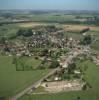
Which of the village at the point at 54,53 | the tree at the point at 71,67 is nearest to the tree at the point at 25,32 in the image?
the village at the point at 54,53

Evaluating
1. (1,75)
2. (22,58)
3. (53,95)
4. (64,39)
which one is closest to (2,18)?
(64,39)

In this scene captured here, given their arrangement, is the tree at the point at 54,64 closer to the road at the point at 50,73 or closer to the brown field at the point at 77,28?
the road at the point at 50,73

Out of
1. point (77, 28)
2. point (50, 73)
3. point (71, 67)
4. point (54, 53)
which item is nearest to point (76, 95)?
point (50, 73)

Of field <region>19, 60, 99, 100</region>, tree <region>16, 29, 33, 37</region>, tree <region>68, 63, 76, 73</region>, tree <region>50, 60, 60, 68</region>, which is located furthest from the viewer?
tree <region>16, 29, 33, 37</region>

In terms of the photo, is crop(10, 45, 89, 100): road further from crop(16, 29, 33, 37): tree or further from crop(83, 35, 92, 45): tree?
crop(16, 29, 33, 37): tree

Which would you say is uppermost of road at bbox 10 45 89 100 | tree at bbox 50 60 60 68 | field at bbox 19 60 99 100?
tree at bbox 50 60 60 68

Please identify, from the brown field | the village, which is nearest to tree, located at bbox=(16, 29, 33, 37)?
the village

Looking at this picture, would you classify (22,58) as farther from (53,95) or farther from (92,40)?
(92,40)

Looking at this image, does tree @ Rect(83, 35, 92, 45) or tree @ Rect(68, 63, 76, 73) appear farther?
tree @ Rect(83, 35, 92, 45)
